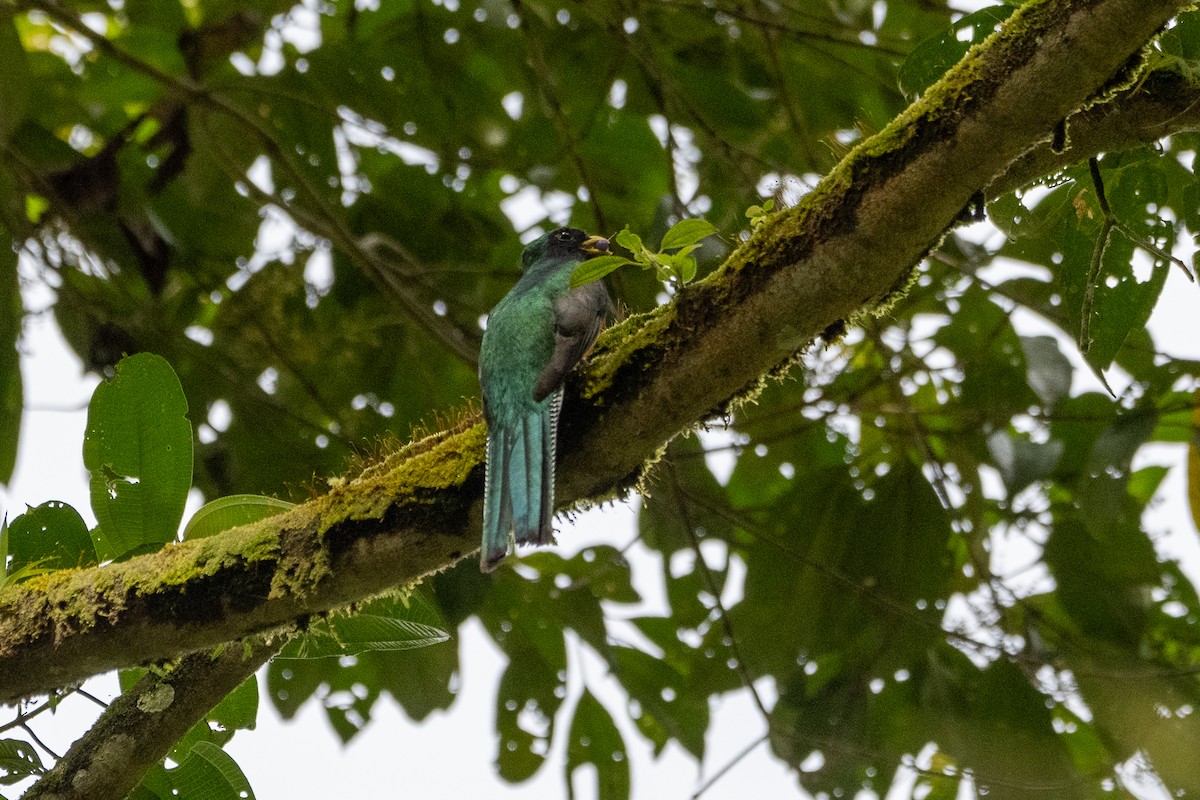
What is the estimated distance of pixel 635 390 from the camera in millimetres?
2492

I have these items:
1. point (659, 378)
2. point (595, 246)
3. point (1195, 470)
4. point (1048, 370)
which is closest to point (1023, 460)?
point (1048, 370)

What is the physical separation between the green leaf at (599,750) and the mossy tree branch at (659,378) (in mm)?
2269

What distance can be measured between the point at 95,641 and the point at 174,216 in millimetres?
3513

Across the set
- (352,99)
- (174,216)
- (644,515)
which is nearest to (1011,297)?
(644,515)

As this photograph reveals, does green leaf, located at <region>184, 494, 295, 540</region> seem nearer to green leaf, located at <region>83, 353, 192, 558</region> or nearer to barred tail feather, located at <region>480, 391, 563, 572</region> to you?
green leaf, located at <region>83, 353, 192, 558</region>

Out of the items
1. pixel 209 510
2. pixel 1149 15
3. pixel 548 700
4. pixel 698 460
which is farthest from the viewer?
pixel 698 460

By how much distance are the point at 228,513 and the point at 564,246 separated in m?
1.95

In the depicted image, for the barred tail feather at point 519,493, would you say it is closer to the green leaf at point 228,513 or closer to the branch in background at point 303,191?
the green leaf at point 228,513

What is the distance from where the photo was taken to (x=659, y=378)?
8.04ft

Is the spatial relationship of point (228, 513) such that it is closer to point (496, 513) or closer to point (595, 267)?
point (496, 513)

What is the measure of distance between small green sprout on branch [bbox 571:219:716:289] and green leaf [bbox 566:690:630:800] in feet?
9.05

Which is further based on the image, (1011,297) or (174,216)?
(174,216)

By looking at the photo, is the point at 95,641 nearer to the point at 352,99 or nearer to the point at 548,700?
the point at 548,700

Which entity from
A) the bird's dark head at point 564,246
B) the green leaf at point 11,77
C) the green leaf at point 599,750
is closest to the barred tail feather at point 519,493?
the bird's dark head at point 564,246
